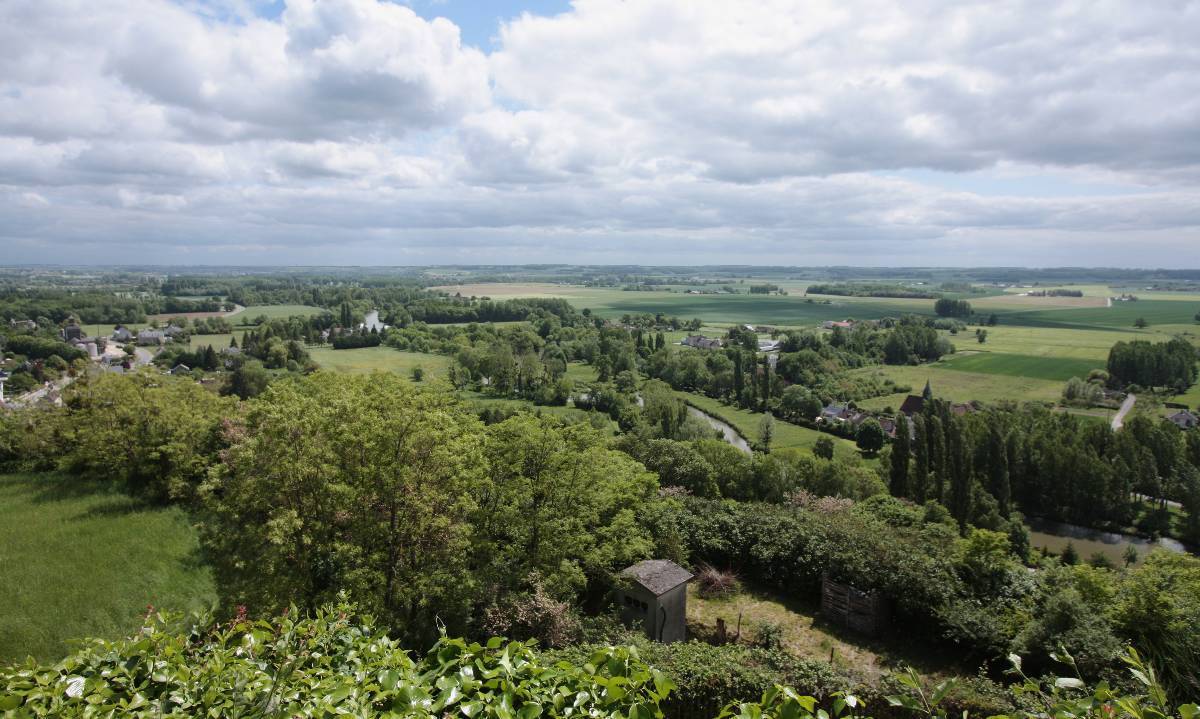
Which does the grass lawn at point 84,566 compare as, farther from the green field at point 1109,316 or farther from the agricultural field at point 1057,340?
the green field at point 1109,316

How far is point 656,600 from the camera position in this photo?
1522 centimetres

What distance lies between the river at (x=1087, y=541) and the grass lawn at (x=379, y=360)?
62190 mm

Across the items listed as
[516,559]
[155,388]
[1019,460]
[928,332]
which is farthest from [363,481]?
[928,332]

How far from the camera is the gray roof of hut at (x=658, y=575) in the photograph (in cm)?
1532

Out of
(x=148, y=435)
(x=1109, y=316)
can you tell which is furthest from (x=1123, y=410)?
(x=1109, y=316)

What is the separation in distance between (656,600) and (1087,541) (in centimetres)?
4376

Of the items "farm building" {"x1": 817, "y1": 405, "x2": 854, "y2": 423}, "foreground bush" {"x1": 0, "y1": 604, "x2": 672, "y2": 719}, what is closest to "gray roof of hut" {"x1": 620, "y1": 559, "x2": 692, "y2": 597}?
"foreground bush" {"x1": 0, "y1": 604, "x2": 672, "y2": 719}

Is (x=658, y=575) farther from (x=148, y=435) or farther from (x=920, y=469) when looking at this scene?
(x=920, y=469)

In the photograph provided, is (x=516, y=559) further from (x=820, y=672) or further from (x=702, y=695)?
(x=820, y=672)

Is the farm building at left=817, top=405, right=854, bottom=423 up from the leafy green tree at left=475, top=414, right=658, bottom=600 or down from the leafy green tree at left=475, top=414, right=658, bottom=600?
down

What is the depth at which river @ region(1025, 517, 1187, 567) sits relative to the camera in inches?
1580

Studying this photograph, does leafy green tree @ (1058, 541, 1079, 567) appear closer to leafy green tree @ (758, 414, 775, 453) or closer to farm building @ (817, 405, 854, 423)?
leafy green tree @ (758, 414, 775, 453)

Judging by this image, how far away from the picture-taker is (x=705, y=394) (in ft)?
280

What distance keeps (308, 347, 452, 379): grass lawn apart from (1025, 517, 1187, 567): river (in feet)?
204
